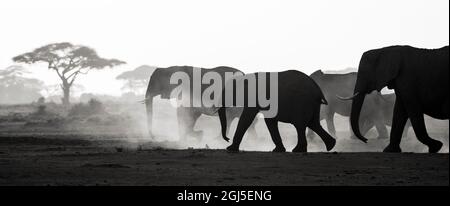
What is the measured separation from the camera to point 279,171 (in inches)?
490

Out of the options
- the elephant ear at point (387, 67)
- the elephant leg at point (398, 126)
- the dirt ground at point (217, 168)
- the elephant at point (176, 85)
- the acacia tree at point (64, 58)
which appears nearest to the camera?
the dirt ground at point (217, 168)

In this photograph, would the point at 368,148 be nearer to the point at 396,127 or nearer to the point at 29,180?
the point at 396,127

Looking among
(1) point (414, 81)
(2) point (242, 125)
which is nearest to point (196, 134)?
(2) point (242, 125)

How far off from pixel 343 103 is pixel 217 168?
1521 centimetres

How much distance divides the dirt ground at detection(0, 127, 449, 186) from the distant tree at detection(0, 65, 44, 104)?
217ft

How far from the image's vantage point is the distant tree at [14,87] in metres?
80.3

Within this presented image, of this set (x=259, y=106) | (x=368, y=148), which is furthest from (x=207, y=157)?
(x=368, y=148)

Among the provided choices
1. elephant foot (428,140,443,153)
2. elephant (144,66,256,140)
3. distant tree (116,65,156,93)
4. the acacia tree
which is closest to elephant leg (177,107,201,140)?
elephant (144,66,256,140)

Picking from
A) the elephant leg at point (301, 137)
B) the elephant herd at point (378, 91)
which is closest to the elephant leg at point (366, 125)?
the elephant herd at point (378, 91)

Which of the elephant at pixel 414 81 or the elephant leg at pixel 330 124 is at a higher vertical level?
the elephant at pixel 414 81

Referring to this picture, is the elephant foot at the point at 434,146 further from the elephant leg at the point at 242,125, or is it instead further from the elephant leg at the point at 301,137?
the elephant leg at the point at 242,125

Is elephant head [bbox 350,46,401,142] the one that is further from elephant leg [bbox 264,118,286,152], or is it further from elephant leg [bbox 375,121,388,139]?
elephant leg [bbox 375,121,388,139]

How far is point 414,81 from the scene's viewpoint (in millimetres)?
15391
